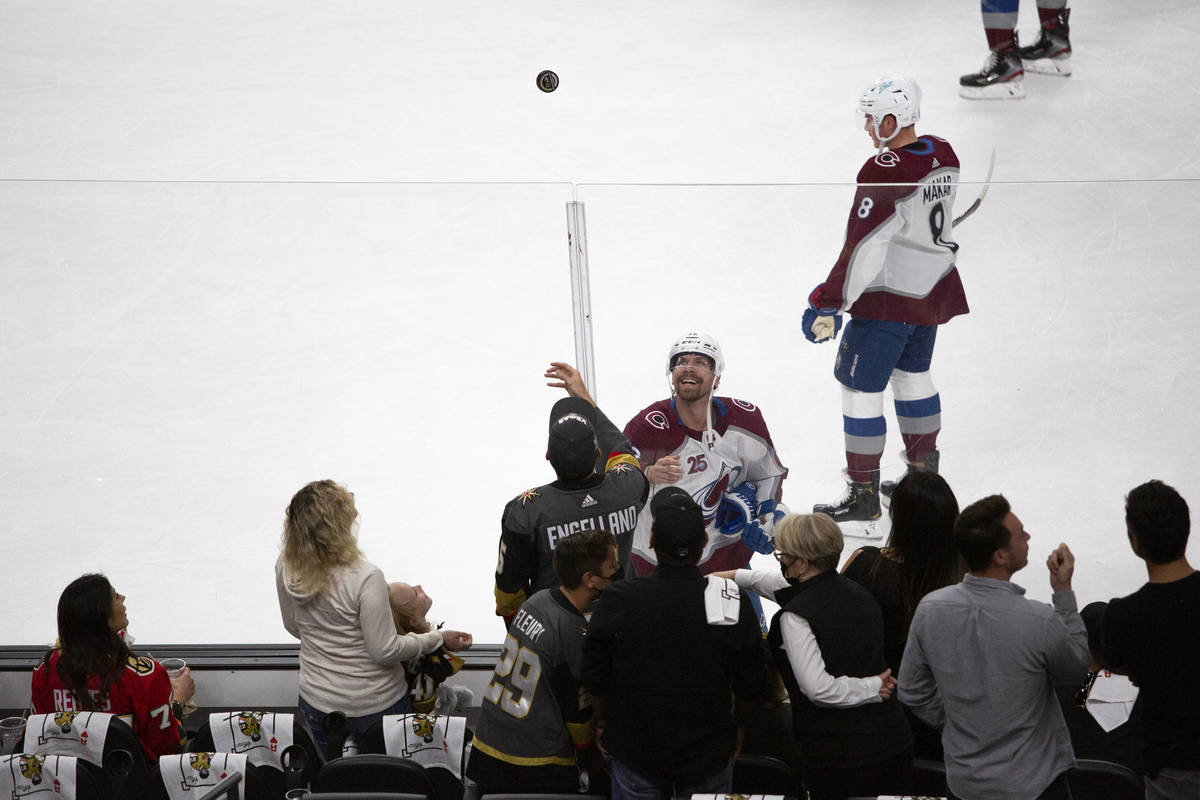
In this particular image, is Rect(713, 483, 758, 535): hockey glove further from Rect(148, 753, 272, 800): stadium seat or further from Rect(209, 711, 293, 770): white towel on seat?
Rect(148, 753, 272, 800): stadium seat

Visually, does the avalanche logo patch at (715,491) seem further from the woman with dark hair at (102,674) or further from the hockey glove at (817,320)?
the woman with dark hair at (102,674)

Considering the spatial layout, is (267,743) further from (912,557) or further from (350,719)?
(912,557)

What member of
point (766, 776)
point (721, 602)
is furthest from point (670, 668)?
point (766, 776)

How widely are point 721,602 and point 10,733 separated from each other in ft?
6.04

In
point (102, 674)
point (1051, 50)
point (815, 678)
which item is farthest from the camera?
point (1051, 50)

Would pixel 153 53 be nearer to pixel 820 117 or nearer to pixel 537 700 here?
pixel 820 117

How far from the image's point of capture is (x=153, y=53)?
8531 millimetres

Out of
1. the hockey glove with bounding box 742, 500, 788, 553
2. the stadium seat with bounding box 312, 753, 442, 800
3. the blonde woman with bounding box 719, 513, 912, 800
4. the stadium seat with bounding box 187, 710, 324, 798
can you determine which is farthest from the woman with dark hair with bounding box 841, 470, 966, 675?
the stadium seat with bounding box 187, 710, 324, 798

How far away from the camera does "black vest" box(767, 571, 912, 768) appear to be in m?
2.53

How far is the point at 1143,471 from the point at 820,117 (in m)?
3.82

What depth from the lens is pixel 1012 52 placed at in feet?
25.4

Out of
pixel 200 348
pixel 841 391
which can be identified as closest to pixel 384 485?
pixel 200 348

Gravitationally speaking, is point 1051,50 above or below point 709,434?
above

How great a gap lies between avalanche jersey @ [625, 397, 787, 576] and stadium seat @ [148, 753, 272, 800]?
1493 millimetres
